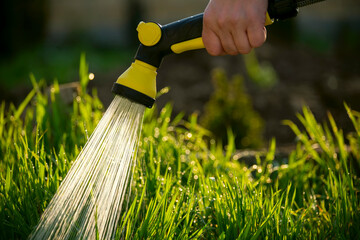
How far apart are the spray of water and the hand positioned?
0.40 metres

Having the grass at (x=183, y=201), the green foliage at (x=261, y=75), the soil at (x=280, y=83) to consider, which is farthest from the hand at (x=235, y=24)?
the green foliage at (x=261, y=75)

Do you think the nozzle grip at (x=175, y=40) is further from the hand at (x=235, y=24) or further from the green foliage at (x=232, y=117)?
the green foliage at (x=232, y=117)

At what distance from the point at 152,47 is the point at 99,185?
1.88 ft

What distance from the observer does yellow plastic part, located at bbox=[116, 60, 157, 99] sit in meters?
1.64

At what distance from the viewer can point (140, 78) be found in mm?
1668

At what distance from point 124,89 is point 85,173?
36 centimetres

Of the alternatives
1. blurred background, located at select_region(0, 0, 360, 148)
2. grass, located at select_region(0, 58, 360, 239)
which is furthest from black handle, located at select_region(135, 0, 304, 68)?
blurred background, located at select_region(0, 0, 360, 148)

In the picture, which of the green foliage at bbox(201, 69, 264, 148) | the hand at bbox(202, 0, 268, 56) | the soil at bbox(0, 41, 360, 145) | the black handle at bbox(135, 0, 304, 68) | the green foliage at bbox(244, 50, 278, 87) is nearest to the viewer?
the hand at bbox(202, 0, 268, 56)

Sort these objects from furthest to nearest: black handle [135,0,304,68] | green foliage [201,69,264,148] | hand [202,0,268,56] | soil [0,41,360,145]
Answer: soil [0,41,360,145] → green foliage [201,69,264,148] → black handle [135,0,304,68] → hand [202,0,268,56]

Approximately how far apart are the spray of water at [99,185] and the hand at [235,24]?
395mm

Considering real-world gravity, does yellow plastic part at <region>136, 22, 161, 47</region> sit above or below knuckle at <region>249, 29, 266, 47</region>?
below

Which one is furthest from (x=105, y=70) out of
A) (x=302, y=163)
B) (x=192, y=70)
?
(x=302, y=163)

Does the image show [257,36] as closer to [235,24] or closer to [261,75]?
[235,24]

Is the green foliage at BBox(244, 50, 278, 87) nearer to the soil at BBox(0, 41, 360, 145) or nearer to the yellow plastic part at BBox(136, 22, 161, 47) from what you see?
the soil at BBox(0, 41, 360, 145)
